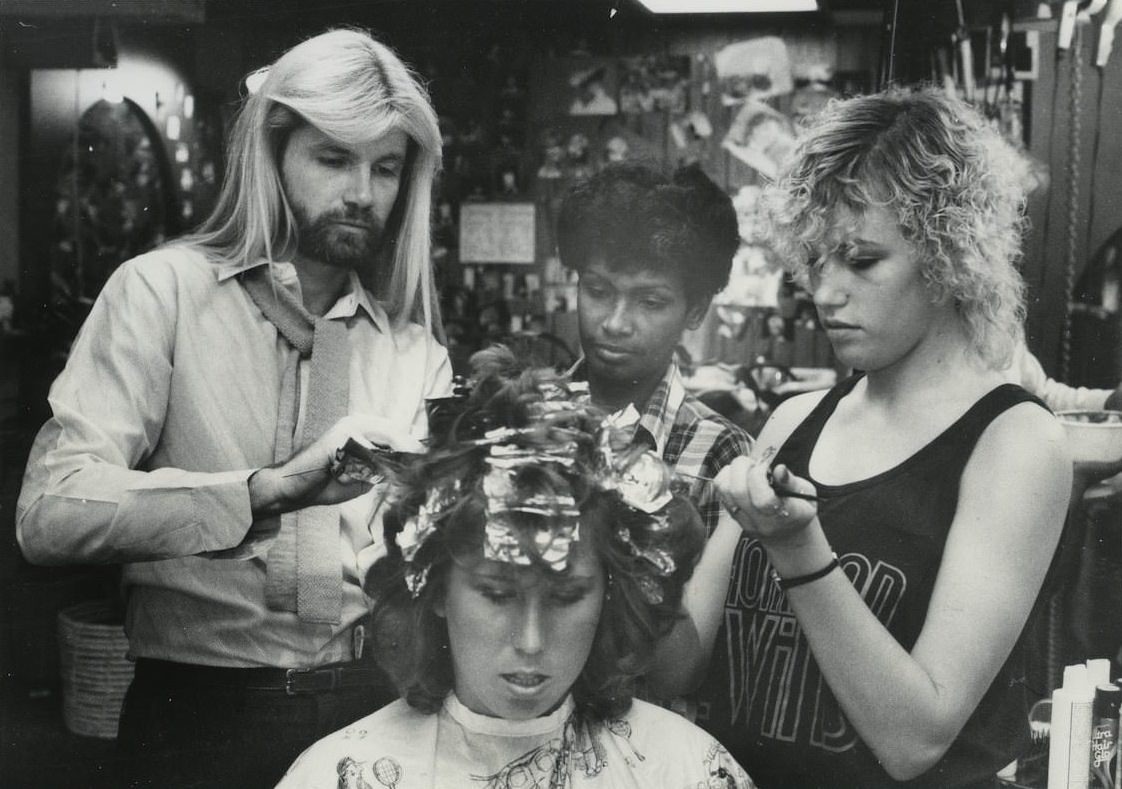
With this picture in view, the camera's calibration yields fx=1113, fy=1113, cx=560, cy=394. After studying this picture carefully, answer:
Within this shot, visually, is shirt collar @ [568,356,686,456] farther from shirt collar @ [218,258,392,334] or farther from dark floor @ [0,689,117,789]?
dark floor @ [0,689,117,789]

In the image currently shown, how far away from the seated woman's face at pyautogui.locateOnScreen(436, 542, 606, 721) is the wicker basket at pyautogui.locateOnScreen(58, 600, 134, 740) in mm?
754

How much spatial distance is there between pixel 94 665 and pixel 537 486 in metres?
1.09

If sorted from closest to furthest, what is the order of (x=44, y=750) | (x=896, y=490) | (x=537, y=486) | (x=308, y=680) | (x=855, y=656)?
1. (x=537, y=486)
2. (x=855, y=656)
3. (x=896, y=490)
4. (x=308, y=680)
5. (x=44, y=750)

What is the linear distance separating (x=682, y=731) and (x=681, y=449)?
564 millimetres

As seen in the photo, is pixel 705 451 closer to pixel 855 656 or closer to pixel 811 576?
pixel 811 576

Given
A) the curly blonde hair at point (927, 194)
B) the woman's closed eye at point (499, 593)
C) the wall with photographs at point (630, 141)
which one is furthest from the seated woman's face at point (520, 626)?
the curly blonde hair at point (927, 194)

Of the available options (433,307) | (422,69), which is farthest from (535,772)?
(422,69)

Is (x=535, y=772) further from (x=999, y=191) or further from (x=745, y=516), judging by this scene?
(x=999, y=191)

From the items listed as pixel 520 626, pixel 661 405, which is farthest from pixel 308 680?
pixel 661 405

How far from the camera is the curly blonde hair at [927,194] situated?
85.0 inches

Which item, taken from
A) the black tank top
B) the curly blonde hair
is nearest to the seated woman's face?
the black tank top

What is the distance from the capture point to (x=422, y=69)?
7.75 feet

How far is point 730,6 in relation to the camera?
→ 2.36 m

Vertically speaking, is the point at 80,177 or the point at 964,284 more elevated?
the point at 80,177
